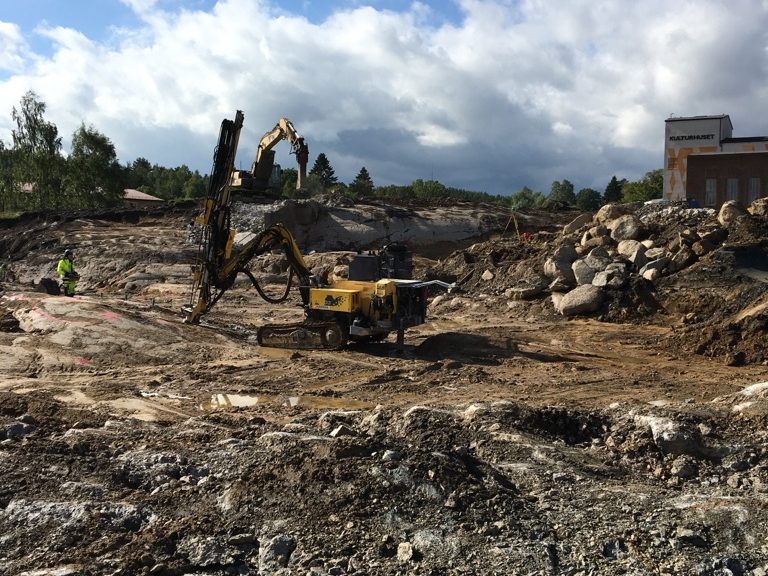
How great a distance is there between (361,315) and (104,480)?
7473mm

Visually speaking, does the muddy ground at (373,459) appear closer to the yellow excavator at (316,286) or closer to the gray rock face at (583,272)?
the yellow excavator at (316,286)

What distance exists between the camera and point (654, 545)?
194 inches

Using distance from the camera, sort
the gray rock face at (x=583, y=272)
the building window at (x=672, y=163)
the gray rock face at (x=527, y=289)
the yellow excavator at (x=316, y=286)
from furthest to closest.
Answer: the building window at (x=672, y=163), the gray rock face at (x=527, y=289), the gray rock face at (x=583, y=272), the yellow excavator at (x=316, y=286)

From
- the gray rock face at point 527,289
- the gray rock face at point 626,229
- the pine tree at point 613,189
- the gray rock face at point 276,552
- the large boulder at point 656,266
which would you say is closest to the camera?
the gray rock face at point 276,552

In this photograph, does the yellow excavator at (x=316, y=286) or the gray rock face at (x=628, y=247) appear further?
the gray rock face at (x=628, y=247)

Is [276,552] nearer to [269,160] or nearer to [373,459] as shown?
[373,459]

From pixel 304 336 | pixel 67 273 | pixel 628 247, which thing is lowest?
pixel 304 336

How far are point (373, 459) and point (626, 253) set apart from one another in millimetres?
13696

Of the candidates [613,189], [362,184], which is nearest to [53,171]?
[362,184]

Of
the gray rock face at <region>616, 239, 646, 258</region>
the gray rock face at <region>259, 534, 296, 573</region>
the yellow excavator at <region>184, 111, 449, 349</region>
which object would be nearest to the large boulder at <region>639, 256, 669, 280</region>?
the gray rock face at <region>616, 239, 646, 258</region>

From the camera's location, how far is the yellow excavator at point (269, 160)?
14.6 m

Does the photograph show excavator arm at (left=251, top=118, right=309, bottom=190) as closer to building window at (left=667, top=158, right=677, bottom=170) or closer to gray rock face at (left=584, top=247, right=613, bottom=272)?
gray rock face at (left=584, top=247, right=613, bottom=272)

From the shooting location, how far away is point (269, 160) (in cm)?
1722

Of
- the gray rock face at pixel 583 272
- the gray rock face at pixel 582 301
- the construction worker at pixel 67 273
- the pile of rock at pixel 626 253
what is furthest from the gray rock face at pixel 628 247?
the construction worker at pixel 67 273
